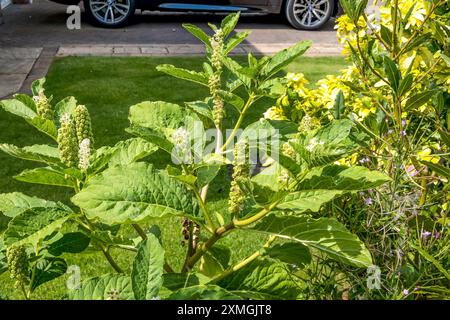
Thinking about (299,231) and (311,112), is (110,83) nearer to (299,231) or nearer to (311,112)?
(311,112)

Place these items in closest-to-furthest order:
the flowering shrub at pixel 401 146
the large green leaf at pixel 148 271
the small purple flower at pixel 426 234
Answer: the large green leaf at pixel 148 271, the flowering shrub at pixel 401 146, the small purple flower at pixel 426 234

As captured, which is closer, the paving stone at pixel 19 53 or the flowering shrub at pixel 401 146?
the flowering shrub at pixel 401 146

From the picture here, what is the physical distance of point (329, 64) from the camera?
8672 mm

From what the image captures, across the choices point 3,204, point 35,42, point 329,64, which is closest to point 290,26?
point 329,64

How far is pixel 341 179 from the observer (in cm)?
103

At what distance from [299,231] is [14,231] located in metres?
0.51

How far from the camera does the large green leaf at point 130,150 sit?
1.29 m

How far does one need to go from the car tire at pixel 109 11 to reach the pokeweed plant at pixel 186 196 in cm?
971

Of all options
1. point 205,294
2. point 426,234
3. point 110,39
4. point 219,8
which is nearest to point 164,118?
point 205,294

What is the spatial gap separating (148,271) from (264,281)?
34 cm

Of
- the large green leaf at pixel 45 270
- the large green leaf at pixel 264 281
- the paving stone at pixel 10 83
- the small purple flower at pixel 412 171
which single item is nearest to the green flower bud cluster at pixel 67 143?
the large green leaf at pixel 45 270

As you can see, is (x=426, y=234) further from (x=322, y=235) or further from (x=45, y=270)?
(x=45, y=270)

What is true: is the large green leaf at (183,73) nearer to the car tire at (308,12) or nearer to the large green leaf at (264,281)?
the large green leaf at (264,281)

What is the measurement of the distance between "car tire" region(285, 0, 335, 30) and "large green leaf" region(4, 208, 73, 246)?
1049 cm
